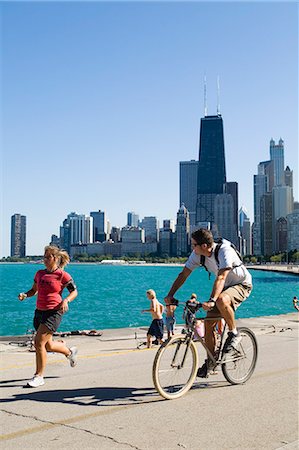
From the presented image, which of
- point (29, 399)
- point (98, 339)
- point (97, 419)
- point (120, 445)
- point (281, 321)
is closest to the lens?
point (120, 445)

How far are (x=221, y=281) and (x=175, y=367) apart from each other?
1179 mm

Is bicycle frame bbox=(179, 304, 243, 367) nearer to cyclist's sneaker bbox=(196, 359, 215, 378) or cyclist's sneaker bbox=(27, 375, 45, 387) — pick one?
cyclist's sneaker bbox=(196, 359, 215, 378)

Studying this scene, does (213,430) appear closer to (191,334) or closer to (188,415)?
(188,415)

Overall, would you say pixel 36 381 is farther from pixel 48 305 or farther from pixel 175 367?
pixel 175 367

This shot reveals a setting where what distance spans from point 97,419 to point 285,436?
1898mm

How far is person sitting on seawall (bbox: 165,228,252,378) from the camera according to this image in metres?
7.13

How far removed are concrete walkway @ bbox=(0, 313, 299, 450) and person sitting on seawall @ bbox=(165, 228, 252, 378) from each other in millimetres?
667

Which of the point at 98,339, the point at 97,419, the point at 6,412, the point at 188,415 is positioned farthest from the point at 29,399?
the point at 98,339

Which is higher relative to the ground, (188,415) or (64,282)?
(64,282)

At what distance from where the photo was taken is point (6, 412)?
20.5ft

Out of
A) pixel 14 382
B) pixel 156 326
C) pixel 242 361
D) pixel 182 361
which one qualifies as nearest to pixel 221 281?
pixel 182 361

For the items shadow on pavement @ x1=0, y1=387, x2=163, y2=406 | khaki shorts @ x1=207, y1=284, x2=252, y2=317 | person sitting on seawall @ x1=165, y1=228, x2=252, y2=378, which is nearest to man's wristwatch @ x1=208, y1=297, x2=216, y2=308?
person sitting on seawall @ x1=165, y1=228, x2=252, y2=378

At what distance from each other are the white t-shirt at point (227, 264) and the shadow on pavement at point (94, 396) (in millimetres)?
1717

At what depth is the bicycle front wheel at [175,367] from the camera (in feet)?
21.9
